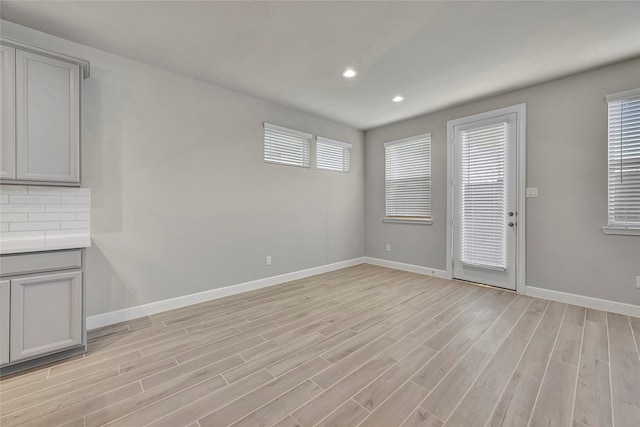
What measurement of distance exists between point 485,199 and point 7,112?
522cm

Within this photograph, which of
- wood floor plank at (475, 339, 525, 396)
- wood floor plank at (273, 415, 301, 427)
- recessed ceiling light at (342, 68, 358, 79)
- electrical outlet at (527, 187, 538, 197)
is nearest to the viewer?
wood floor plank at (273, 415, 301, 427)

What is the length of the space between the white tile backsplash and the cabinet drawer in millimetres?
134

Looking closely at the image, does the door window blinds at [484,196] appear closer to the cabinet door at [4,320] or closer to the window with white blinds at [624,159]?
the window with white blinds at [624,159]

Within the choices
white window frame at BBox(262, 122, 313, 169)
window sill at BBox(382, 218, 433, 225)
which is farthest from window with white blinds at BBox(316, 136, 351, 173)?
window sill at BBox(382, 218, 433, 225)

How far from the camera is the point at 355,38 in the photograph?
247 centimetres

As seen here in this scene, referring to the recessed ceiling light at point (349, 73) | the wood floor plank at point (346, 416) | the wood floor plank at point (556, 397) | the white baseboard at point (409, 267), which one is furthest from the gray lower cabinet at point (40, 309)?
the white baseboard at point (409, 267)

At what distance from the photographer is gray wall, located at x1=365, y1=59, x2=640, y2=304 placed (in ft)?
9.70

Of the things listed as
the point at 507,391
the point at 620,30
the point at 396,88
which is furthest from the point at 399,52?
the point at 507,391

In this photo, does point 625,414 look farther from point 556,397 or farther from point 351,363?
point 351,363

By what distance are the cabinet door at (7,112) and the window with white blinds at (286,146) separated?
2.46m

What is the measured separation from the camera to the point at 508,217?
3693 millimetres

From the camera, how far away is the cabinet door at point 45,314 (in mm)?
1882

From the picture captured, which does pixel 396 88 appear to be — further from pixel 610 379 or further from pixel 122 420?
pixel 122 420

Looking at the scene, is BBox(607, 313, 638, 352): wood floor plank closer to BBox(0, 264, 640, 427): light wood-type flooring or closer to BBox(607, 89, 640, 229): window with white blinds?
BBox(0, 264, 640, 427): light wood-type flooring
